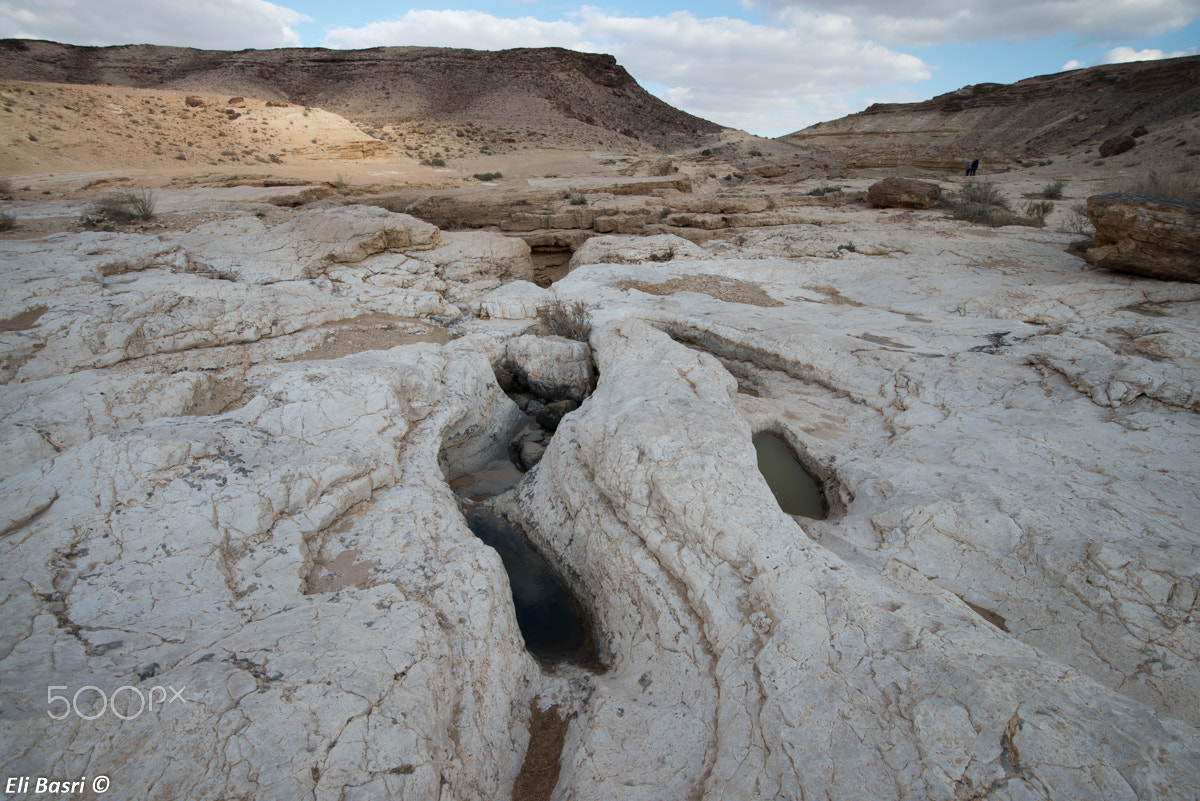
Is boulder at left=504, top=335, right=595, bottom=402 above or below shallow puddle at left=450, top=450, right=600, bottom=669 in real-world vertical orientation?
above

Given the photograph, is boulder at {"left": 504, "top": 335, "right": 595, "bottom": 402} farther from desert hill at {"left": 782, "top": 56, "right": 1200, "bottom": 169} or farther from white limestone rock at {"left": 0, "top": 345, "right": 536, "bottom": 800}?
desert hill at {"left": 782, "top": 56, "right": 1200, "bottom": 169}

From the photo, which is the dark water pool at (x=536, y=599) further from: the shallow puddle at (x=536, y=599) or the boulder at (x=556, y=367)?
the boulder at (x=556, y=367)

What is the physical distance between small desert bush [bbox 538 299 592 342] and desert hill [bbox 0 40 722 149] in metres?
23.9

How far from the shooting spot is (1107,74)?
95.2 ft

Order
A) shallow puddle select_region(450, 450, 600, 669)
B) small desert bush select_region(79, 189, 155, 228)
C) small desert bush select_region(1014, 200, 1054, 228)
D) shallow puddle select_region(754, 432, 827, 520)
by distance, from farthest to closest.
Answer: small desert bush select_region(1014, 200, 1054, 228) < small desert bush select_region(79, 189, 155, 228) < shallow puddle select_region(754, 432, 827, 520) < shallow puddle select_region(450, 450, 600, 669)

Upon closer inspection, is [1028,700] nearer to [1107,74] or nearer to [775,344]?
[775,344]

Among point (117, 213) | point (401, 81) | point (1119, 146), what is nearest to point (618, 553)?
point (117, 213)

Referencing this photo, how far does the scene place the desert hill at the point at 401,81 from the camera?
29531 mm

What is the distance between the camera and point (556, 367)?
18.7ft

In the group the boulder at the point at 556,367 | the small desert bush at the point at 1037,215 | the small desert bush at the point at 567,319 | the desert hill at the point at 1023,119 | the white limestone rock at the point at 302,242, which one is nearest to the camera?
the boulder at the point at 556,367

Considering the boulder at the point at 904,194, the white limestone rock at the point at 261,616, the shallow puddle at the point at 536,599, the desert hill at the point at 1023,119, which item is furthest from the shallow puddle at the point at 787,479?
the desert hill at the point at 1023,119

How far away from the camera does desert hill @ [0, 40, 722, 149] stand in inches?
1163

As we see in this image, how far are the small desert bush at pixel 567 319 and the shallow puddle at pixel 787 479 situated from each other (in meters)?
2.32

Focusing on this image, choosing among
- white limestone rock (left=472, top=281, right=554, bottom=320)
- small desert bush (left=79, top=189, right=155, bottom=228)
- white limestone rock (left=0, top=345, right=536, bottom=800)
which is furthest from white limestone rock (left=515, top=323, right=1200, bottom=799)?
small desert bush (left=79, top=189, right=155, bottom=228)
